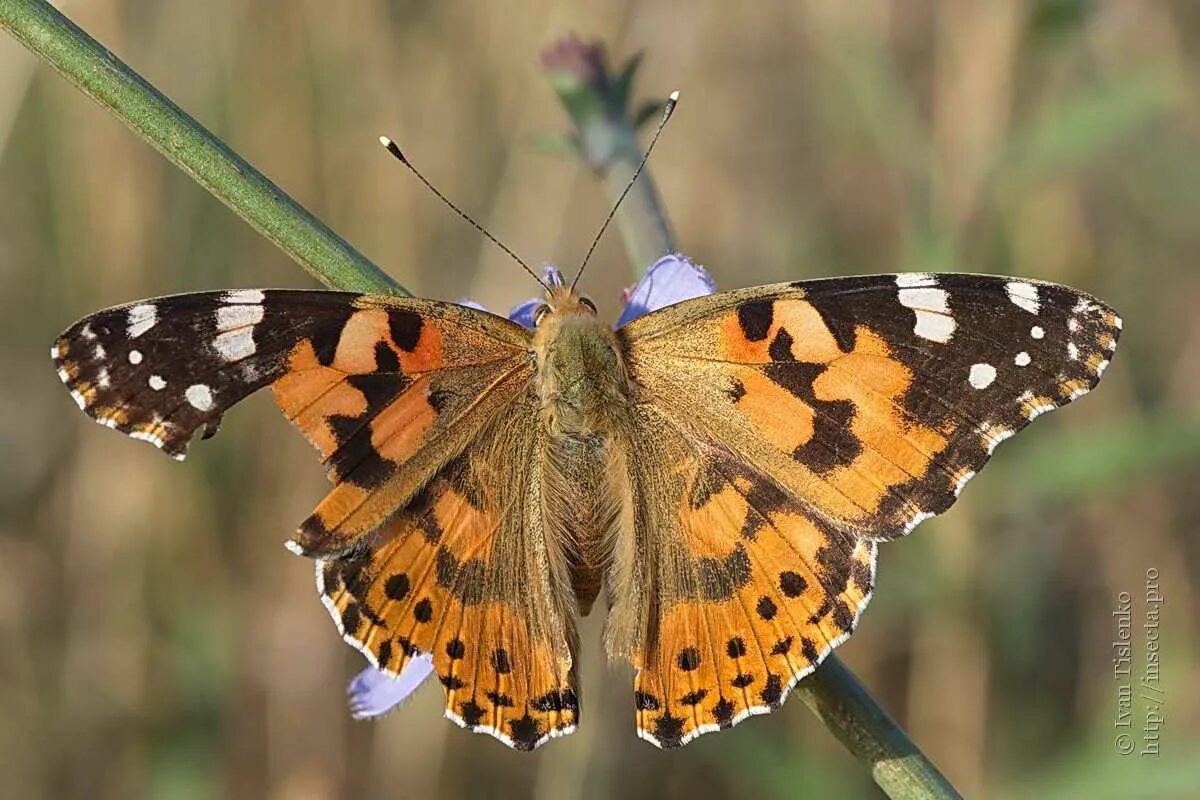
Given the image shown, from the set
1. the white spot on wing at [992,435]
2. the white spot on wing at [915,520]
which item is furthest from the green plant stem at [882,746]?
the white spot on wing at [992,435]

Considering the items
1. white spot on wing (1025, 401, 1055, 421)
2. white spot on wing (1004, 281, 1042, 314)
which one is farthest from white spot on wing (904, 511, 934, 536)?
white spot on wing (1004, 281, 1042, 314)

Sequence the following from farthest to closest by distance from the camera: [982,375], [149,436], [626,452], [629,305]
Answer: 1. [629,305]
2. [626,452]
3. [982,375]
4. [149,436]

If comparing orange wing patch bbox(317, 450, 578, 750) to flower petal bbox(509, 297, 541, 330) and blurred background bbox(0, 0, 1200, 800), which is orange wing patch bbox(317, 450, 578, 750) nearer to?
flower petal bbox(509, 297, 541, 330)

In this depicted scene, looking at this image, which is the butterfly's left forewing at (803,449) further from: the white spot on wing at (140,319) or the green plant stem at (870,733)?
the white spot on wing at (140,319)

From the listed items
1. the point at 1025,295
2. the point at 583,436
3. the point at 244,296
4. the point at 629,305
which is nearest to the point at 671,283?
the point at 629,305

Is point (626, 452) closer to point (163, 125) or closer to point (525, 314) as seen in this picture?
point (525, 314)

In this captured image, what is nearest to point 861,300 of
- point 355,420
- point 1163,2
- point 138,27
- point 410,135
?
point 355,420
